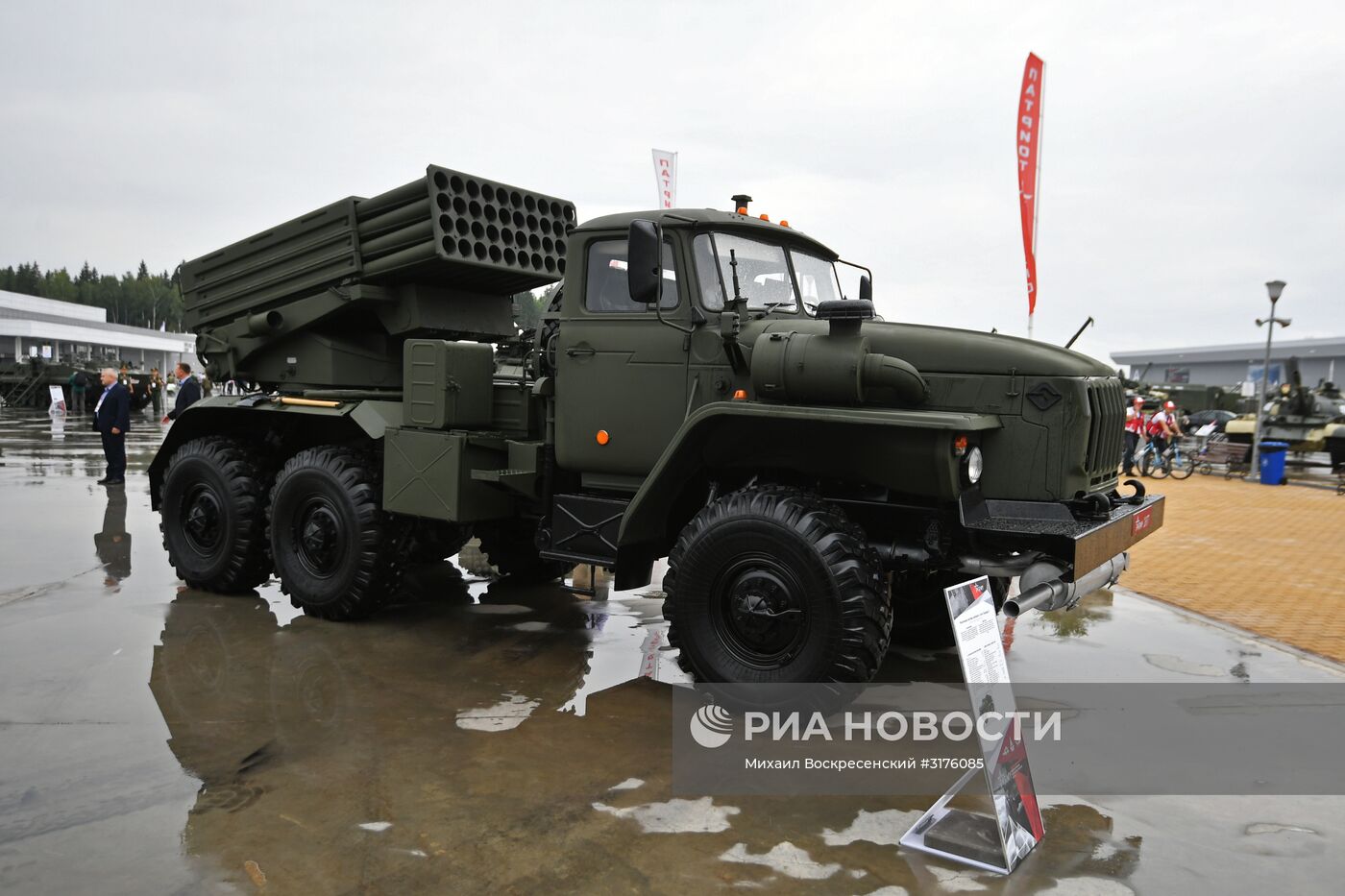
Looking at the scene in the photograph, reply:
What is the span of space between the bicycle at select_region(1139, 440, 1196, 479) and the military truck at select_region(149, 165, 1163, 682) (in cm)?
1464

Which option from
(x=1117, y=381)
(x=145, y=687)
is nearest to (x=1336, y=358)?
(x=1117, y=381)

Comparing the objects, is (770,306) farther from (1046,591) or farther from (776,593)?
(1046,591)

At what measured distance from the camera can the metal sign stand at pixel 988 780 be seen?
3197 millimetres

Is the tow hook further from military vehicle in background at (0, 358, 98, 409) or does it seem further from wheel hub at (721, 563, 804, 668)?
military vehicle in background at (0, 358, 98, 409)

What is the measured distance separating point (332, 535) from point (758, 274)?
3.19 metres

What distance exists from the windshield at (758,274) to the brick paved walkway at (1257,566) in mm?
3873

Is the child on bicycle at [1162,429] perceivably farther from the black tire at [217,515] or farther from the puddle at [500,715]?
the puddle at [500,715]

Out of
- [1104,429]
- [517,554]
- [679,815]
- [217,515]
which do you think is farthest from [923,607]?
[217,515]

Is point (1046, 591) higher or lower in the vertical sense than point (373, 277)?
lower

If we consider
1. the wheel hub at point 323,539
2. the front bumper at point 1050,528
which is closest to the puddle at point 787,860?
the front bumper at point 1050,528

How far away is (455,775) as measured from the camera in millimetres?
3920

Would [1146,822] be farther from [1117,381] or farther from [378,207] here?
[378,207]

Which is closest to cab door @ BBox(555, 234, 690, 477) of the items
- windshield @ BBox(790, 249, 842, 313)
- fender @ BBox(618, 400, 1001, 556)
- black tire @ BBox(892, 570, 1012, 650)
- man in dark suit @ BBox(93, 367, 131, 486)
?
fender @ BBox(618, 400, 1001, 556)

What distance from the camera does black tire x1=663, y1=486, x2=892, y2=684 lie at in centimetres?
428
